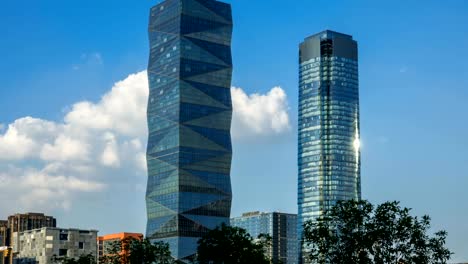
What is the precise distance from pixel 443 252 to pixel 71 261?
91.8 meters

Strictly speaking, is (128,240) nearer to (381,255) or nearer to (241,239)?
(241,239)

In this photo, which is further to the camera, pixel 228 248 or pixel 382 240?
pixel 228 248

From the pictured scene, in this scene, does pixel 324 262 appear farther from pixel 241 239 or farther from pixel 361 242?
pixel 241 239

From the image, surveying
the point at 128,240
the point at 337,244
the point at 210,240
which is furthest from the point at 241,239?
the point at 337,244

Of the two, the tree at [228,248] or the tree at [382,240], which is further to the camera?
the tree at [228,248]

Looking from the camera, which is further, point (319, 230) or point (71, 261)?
point (71, 261)

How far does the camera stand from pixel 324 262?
111 metres

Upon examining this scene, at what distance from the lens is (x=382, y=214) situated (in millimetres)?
109125

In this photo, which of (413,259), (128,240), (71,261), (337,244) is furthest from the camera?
(128,240)

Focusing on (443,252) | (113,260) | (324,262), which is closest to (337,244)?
(324,262)

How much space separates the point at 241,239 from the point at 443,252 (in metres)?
79.9

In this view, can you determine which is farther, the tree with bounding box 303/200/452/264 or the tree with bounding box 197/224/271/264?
the tree with bounding box 197/224/271/264

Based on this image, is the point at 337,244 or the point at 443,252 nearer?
the point at 443,252

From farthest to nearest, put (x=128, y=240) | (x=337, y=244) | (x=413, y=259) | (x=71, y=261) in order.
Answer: (x=128, y=240) < (x=71, y=261) < (x=337, y=244) < (x=413, y=259)
